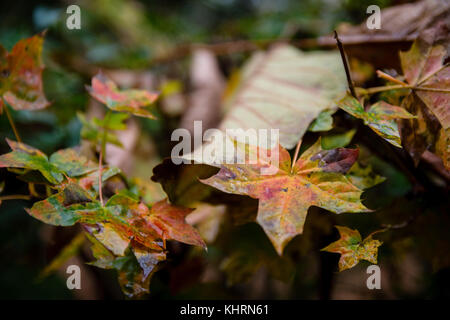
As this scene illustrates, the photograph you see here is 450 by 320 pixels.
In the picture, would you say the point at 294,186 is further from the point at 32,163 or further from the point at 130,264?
the point at 32,163

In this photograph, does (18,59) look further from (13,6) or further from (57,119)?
(13,6)

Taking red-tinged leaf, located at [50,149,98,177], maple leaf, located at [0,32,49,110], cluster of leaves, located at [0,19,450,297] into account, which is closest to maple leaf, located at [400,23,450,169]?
cluster of leaves, located at [0,19,450,297]

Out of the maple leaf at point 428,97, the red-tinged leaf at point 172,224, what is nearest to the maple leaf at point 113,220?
the red-tinged leaf at point 172,224

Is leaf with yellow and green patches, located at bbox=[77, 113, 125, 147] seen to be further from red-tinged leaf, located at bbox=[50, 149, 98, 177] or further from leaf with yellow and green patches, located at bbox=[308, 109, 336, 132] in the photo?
leaf with yellow and green patches, located at bbox=[308, 109, 336, 132]

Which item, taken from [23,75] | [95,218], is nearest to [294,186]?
[95,218]

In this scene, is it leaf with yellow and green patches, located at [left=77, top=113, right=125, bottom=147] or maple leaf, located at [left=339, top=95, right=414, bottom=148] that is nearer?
maple leaf, located at [left=339, top=95, right=414, bottom=148]

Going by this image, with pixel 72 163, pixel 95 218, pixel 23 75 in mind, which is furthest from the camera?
pixel 23 75

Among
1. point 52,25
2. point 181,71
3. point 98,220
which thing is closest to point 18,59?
point 98,220
